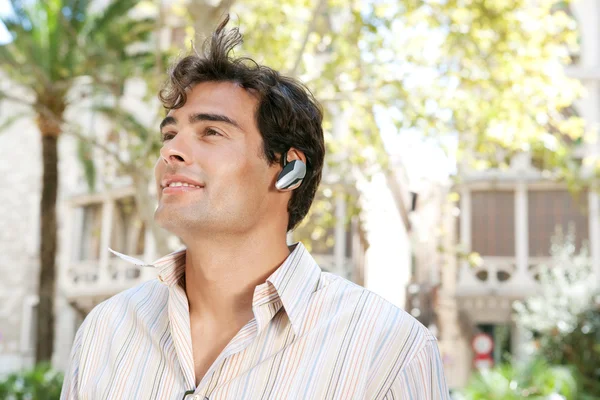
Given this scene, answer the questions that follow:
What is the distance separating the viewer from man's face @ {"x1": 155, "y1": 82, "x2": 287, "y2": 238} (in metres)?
2.01

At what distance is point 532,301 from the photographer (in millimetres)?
21250

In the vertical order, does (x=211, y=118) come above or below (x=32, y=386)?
above

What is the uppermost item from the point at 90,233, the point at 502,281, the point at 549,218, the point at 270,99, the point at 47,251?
the point at 549,218

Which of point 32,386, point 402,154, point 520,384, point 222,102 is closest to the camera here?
point 222,102

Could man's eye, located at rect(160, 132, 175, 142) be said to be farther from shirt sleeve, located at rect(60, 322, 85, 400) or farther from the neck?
shirt sleeve, located at rect(60, 322, 85, 400)

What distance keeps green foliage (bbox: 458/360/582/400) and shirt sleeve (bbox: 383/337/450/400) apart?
846 cm

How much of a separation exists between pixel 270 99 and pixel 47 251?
15.9 m

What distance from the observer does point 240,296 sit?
6.81 ft

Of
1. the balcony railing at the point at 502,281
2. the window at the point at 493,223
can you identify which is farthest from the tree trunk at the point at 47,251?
the window at the point at 493,223

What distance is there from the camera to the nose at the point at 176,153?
6.71ft

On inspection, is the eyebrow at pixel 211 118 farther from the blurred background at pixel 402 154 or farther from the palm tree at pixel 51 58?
the palm tree at pixel 51 58

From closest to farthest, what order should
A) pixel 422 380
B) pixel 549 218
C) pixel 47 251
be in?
1. pixel 422 380
2. pixel 47 251
3. pixel 549 218

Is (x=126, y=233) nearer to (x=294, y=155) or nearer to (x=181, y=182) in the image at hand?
(x=294, y=155)

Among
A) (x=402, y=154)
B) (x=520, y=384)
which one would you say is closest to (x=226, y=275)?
(x=402, y=154)
